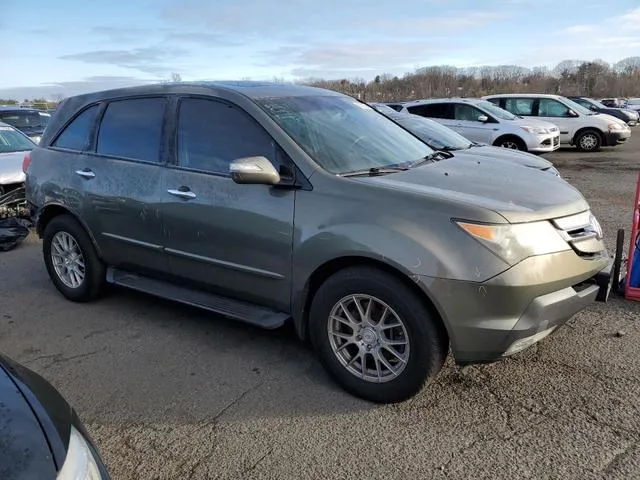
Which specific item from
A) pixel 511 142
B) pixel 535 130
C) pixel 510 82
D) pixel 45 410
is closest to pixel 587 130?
pixel 535 130

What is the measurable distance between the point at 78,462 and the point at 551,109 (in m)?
19.1

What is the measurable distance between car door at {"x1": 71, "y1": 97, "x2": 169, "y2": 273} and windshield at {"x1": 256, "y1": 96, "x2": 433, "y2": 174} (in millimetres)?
1066

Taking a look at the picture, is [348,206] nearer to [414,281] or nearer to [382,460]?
[414,281]

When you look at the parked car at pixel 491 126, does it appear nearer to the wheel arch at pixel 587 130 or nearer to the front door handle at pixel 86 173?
the wheel arch at pixel 587 130

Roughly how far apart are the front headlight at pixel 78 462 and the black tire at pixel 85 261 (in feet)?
9.93

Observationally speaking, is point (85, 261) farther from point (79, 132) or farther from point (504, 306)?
point (504, 306)

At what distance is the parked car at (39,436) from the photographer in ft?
5.80

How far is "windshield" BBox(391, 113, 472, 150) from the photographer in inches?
303

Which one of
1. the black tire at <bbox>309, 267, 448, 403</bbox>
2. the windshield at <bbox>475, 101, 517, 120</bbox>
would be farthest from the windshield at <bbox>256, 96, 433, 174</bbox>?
the windshield at <bbox>475, 101, 517, 120</bbox>

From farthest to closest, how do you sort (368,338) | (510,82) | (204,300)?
(510,82), (204,300), (368,338)

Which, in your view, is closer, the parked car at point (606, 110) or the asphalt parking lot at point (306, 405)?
the asphalt parking lot at point (306, 405)

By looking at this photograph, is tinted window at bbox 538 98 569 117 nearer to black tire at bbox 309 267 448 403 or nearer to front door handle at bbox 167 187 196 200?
front door handle at bbox 167 187 196 200

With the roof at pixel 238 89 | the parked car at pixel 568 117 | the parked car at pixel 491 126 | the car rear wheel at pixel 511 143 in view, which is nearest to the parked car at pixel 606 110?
the parked car at pixel 568 117

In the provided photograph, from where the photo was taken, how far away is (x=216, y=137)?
399cm
